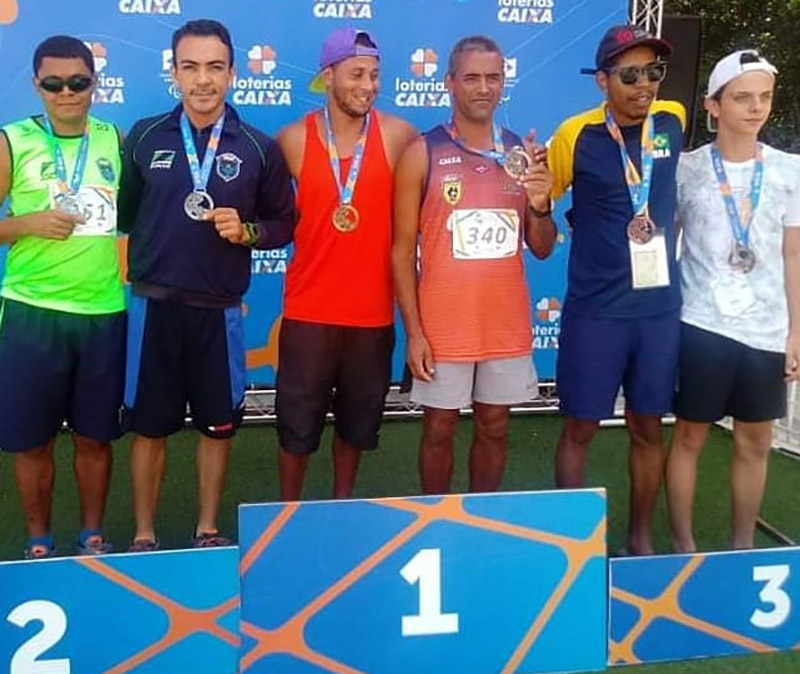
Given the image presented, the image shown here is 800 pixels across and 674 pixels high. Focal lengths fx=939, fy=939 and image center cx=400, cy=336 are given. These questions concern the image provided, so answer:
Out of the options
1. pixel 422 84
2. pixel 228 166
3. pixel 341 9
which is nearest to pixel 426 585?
pixel 228 166

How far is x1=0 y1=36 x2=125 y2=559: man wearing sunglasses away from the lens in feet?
9.07

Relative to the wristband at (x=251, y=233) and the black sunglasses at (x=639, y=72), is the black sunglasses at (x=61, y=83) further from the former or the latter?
the black sunglasses at (x=639, y=72)

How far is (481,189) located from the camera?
2.94 metres

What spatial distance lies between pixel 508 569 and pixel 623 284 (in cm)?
101

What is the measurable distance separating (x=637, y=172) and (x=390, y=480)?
191 centimetres

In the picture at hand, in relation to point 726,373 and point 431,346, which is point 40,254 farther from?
point 726,373

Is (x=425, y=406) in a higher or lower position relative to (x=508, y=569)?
higher

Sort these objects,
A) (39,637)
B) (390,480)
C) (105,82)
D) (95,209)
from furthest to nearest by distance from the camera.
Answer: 1. (105,82)
2. (390,480)
3. (95,209)
4. (39,637)

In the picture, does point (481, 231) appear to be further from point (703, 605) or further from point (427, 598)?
point (703, 605)

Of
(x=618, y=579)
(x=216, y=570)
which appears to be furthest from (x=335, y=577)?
(x=618, y=579)

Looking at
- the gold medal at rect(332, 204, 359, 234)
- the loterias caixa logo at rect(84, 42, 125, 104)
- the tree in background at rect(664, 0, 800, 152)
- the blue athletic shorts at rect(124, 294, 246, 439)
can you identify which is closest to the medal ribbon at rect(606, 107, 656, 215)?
the gold medal at rect(332, 204, 359, 234)

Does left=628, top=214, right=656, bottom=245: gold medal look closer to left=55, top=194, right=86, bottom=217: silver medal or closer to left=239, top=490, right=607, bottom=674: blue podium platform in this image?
left=239, top=490, right=607, bottom=674: blue podium platform

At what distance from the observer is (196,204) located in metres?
2.79

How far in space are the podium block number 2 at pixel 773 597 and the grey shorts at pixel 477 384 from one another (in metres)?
0.90
